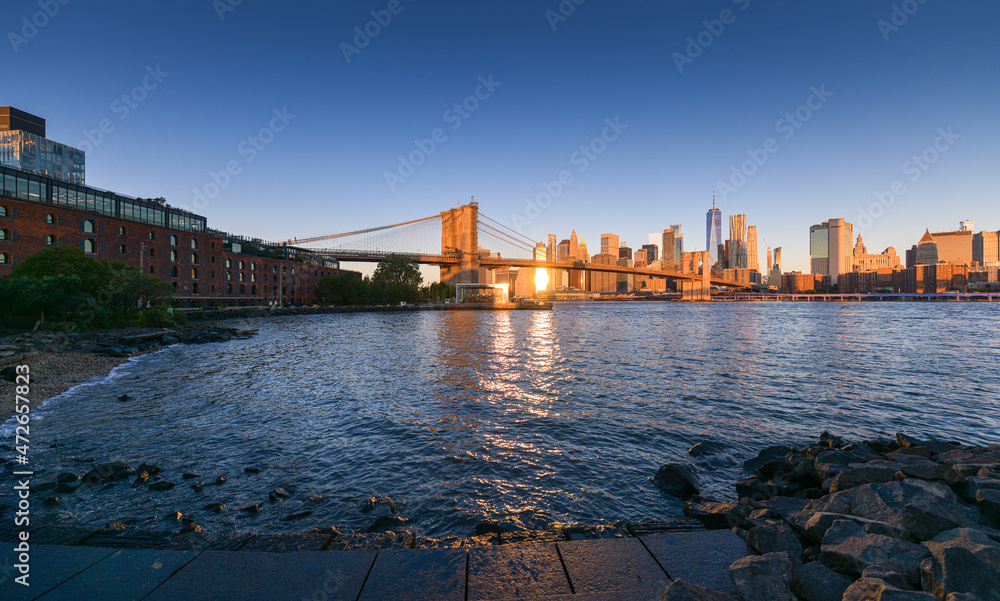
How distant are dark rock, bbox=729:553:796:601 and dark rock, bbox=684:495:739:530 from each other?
195 centimetres

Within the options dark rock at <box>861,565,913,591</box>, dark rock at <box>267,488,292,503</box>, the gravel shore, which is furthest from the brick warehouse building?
dark rock at <box>861,565,913,591</box>

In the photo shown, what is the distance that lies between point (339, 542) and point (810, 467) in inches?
335

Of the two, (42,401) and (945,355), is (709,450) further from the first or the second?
(945,355)

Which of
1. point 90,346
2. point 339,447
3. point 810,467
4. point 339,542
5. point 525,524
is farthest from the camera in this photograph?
point 90,346

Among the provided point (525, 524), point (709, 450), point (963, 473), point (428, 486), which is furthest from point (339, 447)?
point (963, 473)

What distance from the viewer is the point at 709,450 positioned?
10.8 metres

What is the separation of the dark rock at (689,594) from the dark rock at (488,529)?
11.6ft

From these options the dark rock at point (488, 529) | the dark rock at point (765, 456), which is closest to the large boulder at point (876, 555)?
the dark rock at point (488, 529)

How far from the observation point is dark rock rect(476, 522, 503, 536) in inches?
267

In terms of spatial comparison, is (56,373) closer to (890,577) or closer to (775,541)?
(775,541)

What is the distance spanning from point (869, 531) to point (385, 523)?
6.82 m

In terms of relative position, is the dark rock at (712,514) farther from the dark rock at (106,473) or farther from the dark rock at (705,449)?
the dark rock at (106,473)

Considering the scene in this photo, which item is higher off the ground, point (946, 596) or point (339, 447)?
point (946, 596)

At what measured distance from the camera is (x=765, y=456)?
9.86 m
